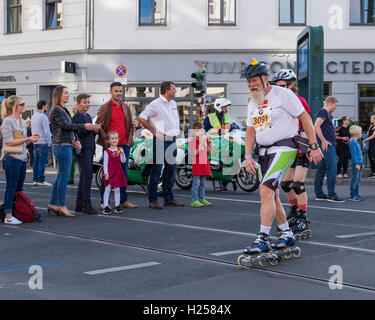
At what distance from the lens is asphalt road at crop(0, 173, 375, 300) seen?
18.1 feet

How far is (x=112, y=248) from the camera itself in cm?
761

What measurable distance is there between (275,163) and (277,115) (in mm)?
471

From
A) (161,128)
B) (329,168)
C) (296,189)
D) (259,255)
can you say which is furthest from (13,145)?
(329,168)

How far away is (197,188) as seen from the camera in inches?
471

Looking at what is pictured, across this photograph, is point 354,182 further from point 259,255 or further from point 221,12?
point 221,12

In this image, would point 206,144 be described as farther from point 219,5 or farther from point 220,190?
point 219,5

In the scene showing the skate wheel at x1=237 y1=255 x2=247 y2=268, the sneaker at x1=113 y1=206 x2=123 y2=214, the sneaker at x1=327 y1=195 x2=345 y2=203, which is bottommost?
the skate wheel at x1=237 y1=255 x2=247 y2=268

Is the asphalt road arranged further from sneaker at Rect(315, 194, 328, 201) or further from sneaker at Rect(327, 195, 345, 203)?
sneaker at Rect(315, 194, 328, 201)

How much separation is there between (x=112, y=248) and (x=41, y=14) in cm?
2273

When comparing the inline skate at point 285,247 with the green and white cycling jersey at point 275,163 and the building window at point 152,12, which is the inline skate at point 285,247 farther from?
the building window at point 152,12

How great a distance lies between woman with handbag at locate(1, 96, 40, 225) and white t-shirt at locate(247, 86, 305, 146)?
3865mm

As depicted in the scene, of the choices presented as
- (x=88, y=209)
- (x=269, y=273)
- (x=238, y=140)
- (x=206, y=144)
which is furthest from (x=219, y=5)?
(x=269, y=273)

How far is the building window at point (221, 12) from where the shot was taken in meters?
27.1

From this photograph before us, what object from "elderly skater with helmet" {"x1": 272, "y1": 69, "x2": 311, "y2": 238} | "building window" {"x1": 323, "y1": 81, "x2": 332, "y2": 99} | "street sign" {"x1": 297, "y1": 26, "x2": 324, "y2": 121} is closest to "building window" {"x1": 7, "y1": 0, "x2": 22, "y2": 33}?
"building window" {"x1": 323, "y1": 81, "x2": 332, "y2": 99}
